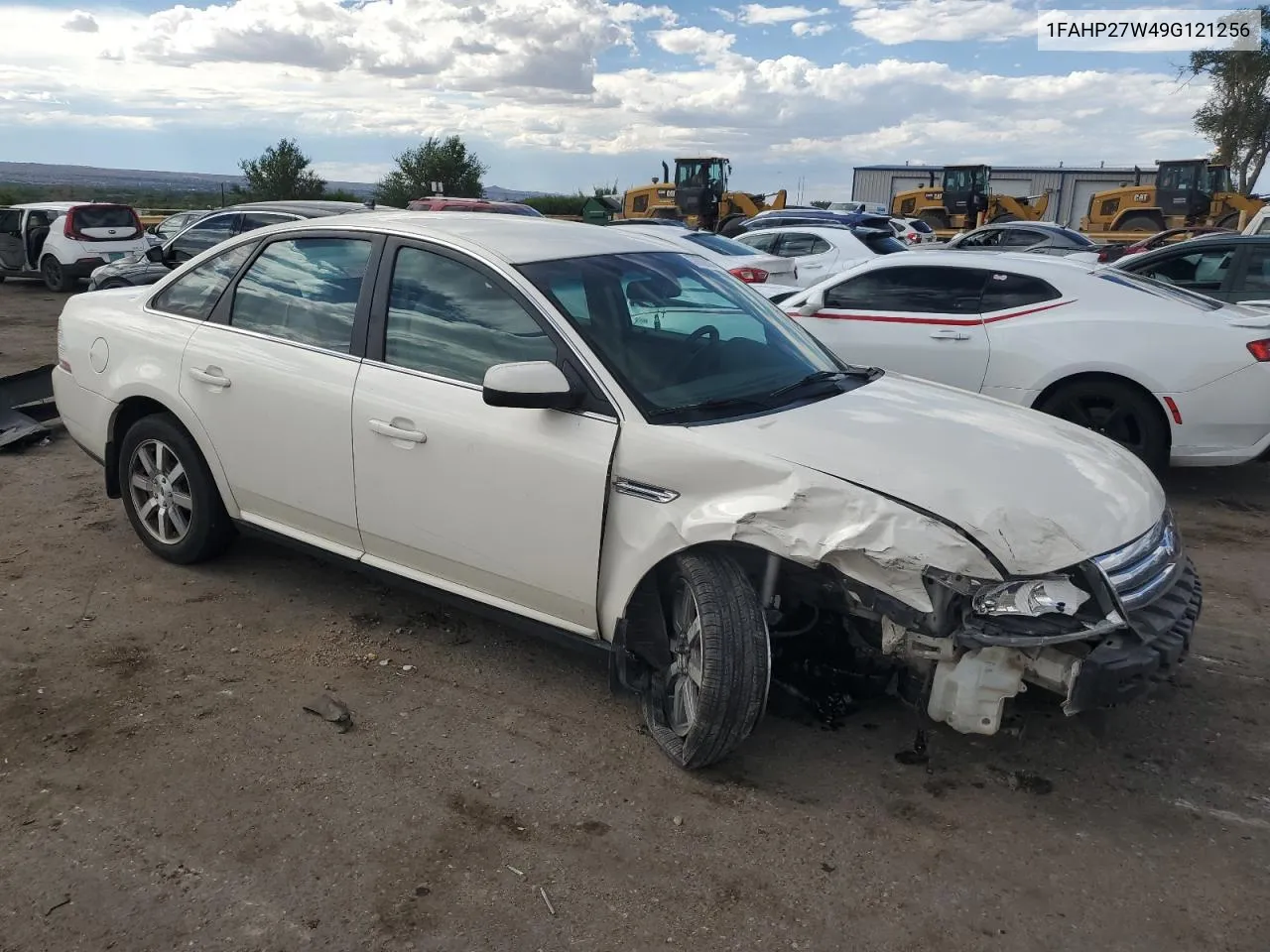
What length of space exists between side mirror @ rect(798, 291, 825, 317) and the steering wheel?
3.69 m

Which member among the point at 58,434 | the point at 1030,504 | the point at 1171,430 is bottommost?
the point at 58,434

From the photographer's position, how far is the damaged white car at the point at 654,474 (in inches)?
114

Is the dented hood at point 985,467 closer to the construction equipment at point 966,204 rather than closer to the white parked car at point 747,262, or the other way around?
the white parked car at point 747,262

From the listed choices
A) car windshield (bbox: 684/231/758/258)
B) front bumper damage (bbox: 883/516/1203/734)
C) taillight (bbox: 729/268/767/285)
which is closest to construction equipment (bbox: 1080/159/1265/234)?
car windshield (bbox: 684/231/758/258)

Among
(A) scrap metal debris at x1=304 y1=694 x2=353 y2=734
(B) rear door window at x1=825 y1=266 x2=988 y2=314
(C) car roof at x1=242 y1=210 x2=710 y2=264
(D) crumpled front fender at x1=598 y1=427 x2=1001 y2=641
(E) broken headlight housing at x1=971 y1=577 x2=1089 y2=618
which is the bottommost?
(A) scrap metal debris at x1=304 y1=694 x2=353 y2=734

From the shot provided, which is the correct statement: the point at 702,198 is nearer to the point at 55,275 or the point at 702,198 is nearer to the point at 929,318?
the point at 55,275

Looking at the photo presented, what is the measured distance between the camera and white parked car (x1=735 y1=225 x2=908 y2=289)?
14023 millimetres

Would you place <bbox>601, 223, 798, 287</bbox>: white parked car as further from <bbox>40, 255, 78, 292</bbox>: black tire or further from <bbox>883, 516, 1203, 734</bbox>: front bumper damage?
<bbox>40, 255, 78, 292</bbox>: black tire

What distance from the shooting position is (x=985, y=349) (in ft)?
22.1

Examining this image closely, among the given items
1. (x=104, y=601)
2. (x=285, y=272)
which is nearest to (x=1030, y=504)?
(x=285, y=272)

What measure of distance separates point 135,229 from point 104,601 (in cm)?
1608

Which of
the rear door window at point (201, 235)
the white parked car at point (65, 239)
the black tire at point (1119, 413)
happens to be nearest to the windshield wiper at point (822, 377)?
the black tire at point (1119, 413)

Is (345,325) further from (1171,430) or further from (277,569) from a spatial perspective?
(1171,430)

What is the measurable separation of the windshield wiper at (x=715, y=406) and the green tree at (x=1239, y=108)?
4838 centimetres
